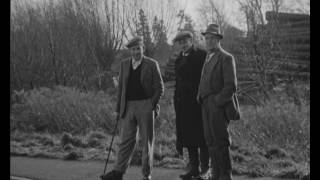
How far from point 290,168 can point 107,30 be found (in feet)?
81.8

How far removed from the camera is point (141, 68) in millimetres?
7039

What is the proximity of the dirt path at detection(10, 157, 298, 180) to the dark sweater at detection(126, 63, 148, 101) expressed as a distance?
4.26 ft

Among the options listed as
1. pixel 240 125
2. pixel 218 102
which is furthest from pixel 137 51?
pixel 240 125

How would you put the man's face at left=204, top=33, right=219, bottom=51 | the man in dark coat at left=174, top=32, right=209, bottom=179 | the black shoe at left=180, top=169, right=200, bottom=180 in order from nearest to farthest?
the man's face at left=204, top=33, right=219, bottom=51, the black shoe at left=180, top=169, right=200, bottom=180, the man in dark coat at left=174, top=32, right=209, bottom=179

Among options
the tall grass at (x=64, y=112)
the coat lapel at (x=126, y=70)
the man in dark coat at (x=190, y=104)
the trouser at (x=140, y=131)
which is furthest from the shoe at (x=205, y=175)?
the tall grass at (x=64, y=112)

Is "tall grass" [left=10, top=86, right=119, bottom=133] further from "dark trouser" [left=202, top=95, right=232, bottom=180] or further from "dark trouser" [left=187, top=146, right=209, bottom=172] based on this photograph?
"dark trouser" [left=202, top=95, right=232, bottom=180]

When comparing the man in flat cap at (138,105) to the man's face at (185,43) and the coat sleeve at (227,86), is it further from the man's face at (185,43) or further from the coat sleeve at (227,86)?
the coat sleeve at (227,86)

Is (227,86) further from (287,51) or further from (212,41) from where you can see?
(287,51)

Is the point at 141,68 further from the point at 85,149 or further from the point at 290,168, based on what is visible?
the point at 85,149

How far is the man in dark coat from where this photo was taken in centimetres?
693

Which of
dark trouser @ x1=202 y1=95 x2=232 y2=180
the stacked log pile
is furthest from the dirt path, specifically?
the stacked log pile

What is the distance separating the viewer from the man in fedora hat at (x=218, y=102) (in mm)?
6070

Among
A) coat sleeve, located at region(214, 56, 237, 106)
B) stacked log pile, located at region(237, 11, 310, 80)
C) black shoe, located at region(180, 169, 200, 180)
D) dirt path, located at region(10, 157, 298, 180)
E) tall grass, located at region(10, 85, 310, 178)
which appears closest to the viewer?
coat sleeve, located at region(214, 56, 237, 106)

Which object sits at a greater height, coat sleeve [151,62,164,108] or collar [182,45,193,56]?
collar [182,45,193,56]
